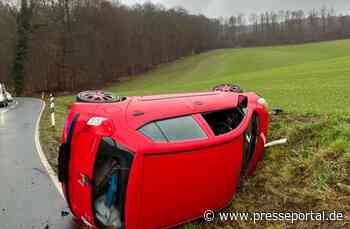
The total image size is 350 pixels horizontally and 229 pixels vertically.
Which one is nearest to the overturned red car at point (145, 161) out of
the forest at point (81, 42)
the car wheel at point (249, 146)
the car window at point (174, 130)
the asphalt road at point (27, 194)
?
A: the car window at point (174, 130)

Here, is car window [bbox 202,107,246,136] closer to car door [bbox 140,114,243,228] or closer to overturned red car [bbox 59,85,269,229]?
overturned red car [bbox 59,85,269,229]

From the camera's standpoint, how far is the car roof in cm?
422

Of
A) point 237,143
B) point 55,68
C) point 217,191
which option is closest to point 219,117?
point 237,143

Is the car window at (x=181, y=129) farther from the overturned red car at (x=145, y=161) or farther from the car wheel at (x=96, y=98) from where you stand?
the car wheel at (x=96, y=98)

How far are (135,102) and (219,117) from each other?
4.38ft

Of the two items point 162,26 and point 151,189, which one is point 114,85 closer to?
point 162,26

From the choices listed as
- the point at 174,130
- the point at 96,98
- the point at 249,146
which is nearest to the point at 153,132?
the point at 174,130

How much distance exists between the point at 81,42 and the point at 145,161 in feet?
166

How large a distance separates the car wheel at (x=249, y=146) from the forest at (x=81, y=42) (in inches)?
1850

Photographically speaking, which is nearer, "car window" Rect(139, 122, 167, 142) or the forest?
"car window" Rect(139, 122, 167, 142)

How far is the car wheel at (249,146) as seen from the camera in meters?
5.56

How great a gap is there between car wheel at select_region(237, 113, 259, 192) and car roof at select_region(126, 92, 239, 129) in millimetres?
475

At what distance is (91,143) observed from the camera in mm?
4203

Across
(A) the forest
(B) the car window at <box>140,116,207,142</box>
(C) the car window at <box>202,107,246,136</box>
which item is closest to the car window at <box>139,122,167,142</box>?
(B) the car window at <box>140,116,207,142</box>
